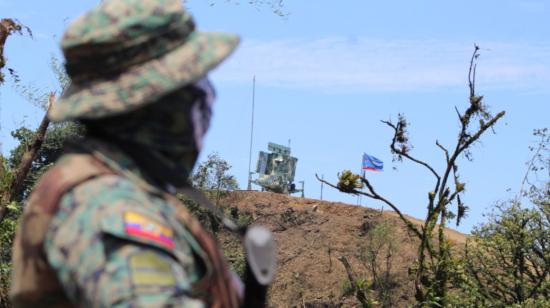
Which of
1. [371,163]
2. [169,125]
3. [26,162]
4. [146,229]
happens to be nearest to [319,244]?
[371,163]

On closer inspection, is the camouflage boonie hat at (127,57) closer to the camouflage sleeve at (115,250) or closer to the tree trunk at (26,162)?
the camouflage sleeve at (115,250)

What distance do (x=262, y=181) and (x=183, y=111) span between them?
58088 millimetres

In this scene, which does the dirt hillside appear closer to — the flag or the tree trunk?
the flag

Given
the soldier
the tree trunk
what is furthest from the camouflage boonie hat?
the tree trunk

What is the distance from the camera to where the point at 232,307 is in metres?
2.49

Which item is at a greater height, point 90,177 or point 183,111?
point 183,111

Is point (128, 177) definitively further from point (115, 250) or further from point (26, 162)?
point (26, 162)

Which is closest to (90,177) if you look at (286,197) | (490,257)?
(490,257)

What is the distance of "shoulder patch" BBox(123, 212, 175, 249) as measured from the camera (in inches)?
86.3

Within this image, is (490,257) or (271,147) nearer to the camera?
(490,257)

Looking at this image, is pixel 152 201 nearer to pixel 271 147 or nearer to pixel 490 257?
pixel 490 257

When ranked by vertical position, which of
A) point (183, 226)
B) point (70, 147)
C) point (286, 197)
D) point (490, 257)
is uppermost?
point (286, 197)

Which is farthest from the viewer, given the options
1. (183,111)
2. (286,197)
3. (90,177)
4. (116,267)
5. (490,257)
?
(286,197)

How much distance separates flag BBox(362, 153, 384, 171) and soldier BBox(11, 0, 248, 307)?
40820mm
